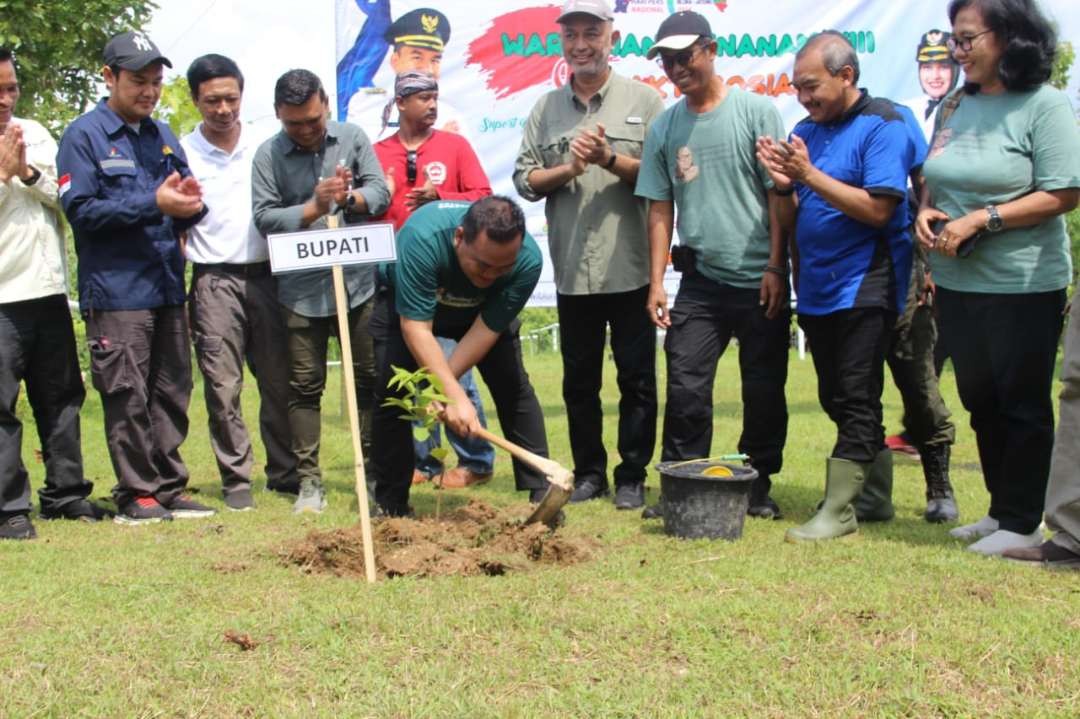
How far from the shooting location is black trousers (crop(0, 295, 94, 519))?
5961 millimetres

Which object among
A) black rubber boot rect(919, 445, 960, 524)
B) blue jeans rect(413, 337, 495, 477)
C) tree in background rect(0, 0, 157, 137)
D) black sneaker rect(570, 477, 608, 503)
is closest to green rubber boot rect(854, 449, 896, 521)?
black rubber boot rect(919, 445, 960, 524)

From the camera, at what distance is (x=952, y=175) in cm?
525

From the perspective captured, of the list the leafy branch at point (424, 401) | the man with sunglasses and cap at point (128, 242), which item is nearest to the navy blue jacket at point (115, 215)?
the man with sunglasses and cap at point (128, 242)

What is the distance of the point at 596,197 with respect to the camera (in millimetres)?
6727

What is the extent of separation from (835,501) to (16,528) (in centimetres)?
375

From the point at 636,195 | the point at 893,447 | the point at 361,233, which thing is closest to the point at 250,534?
the point at 361,233

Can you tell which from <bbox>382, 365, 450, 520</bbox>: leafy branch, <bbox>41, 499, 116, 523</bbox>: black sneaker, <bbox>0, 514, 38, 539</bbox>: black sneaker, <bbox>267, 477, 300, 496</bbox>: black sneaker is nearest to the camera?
<bbox>382, 365, 450, 520</bbox>: leafy branch

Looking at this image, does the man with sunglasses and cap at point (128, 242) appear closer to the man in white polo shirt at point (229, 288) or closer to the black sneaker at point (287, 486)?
the man in white polo shirt at point (229, 288)

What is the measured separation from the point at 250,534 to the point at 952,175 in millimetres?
3542

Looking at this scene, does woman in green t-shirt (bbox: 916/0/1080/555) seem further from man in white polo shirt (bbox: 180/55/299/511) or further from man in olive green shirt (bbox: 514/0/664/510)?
man in white polo shirt (bbox: 180/55/299/511)

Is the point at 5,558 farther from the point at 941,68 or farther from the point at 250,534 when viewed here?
the point at 941,68

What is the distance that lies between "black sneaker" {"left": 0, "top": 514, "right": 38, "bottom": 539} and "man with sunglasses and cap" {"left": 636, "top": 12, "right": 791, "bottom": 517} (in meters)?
2.94

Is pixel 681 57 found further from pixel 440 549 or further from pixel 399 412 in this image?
pixel 440 549

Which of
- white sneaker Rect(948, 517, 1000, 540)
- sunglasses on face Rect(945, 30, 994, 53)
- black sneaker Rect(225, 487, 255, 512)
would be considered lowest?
white sneaker Rect(948, 517, 1000, 540)
